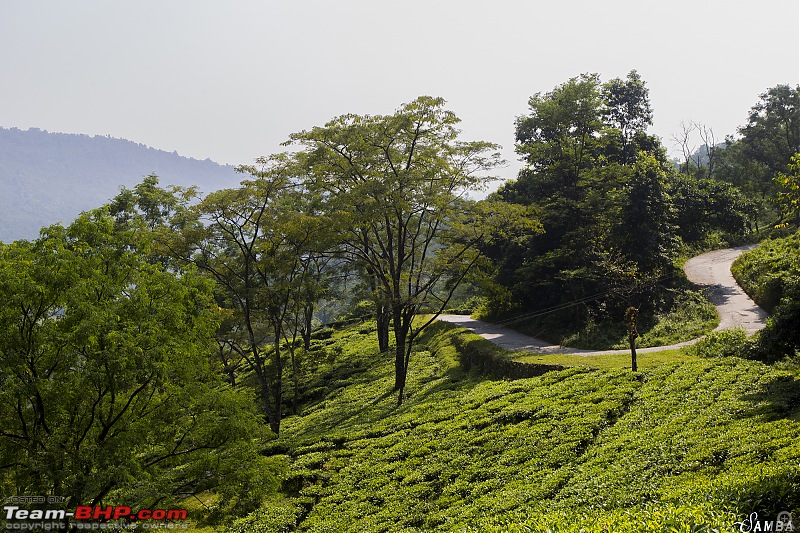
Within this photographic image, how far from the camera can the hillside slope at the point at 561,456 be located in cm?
954

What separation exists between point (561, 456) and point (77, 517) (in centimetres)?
1257

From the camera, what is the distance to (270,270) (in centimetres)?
2700

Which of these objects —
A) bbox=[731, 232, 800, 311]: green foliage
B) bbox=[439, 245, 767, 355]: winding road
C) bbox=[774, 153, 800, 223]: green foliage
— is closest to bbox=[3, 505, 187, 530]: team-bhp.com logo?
bbox=[774, 153, 800, 223]: green foliage

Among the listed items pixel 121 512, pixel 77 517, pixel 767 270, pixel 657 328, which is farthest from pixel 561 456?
pixel 767 270

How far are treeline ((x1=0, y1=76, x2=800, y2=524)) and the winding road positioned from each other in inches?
119

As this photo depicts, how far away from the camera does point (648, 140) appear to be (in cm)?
5156

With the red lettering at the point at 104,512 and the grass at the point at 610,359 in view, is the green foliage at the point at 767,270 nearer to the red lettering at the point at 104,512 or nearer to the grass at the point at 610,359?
the grass at the point at 610,359

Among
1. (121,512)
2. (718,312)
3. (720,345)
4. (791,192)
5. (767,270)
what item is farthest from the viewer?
(767,270)

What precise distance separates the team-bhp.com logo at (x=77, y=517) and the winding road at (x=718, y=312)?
23.8 meters

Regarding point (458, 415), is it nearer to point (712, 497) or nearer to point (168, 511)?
point (168, 511)

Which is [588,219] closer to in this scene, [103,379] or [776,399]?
[776,399]

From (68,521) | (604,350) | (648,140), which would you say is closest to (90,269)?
(68,521)

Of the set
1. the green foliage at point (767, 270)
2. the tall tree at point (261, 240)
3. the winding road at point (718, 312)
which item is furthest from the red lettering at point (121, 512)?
the green foliage at point (767, 270)

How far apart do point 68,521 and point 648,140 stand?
5395cm
